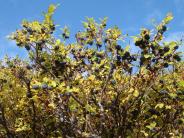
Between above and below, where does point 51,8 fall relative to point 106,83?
above

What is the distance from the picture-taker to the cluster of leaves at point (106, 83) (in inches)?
416

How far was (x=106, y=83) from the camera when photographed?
1074cm

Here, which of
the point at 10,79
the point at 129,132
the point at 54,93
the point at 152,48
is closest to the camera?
the point at 54,93

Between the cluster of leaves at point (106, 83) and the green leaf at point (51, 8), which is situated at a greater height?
the green leaf at point (51, 8)

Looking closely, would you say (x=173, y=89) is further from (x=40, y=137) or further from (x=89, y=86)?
(x=40, y=137)

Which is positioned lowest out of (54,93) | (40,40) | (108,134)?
(108,134)

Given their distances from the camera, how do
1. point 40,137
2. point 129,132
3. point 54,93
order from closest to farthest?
point 54,93, point 129,132, point 40,137

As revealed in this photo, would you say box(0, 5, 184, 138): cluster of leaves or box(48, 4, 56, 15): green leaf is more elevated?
box(48, 4, 56, 15): green leaf

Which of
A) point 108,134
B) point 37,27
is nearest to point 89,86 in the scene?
point 108,134

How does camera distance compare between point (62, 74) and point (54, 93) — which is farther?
point (62, 74)

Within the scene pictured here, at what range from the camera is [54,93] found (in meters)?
9.97

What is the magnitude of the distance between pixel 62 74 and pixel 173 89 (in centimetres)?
296

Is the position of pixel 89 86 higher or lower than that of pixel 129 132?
higher

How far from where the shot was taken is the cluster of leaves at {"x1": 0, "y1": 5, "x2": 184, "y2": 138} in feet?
34.7
